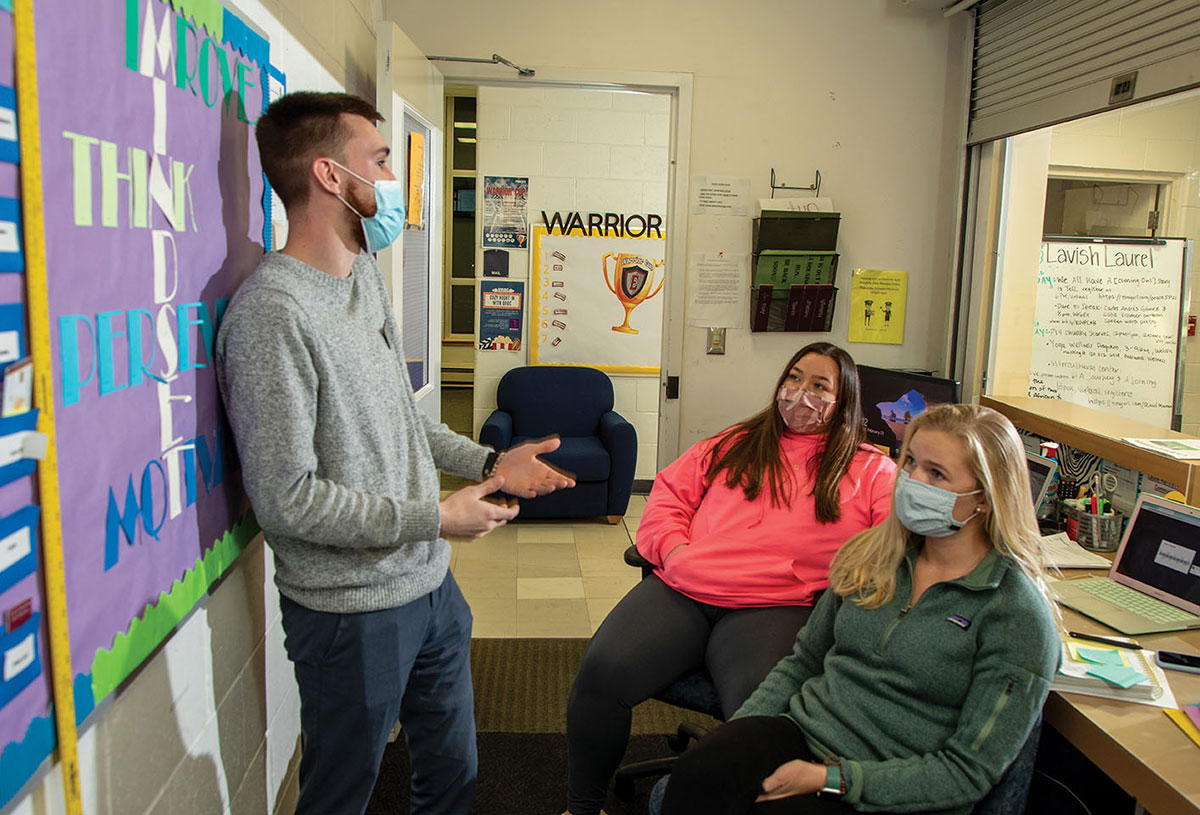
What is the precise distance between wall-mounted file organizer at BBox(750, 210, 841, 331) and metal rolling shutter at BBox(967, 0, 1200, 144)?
2.70 feet

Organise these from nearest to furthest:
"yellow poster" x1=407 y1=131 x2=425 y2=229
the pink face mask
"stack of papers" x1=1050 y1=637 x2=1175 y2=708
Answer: "stack of papers" x1=1050 y1=637 x2=1175 y2=708 → the pink face mask → "yellow poster" x1=407 y1=131 x2=425 y2=229

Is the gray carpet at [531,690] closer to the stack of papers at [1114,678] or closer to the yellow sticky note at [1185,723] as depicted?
the stack of papers at [1114,678]

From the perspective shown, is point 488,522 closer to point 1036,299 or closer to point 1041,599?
point 1041,599

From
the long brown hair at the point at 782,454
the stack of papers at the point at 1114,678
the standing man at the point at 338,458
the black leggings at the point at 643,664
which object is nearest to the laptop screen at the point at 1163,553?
the stack of papers at the point at 1114,678

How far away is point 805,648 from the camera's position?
1.70 m

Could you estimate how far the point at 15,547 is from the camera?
83 centimetres

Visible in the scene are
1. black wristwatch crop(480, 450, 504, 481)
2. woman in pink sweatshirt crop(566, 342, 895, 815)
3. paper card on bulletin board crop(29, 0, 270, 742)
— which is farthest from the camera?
woman in pink sweatshirt crop(566, 342, 895, 815)

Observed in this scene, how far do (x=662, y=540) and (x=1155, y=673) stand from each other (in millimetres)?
1050

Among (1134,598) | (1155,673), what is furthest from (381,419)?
(1134,598)

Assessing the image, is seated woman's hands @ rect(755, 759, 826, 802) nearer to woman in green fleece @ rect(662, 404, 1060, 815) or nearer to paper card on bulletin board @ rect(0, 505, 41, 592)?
woman in green fleece @ rect(662, 404, 1060, 815)

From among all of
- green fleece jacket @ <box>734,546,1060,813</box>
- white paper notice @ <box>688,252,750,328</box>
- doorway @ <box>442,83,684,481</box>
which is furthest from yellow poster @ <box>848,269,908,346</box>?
green fleece jacket @ <box>734,546,1060,813</box>

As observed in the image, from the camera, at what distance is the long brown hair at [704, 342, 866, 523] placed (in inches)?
82.9

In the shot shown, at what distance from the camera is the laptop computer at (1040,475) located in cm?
235

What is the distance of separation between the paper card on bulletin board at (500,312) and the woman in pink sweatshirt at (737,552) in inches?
122
